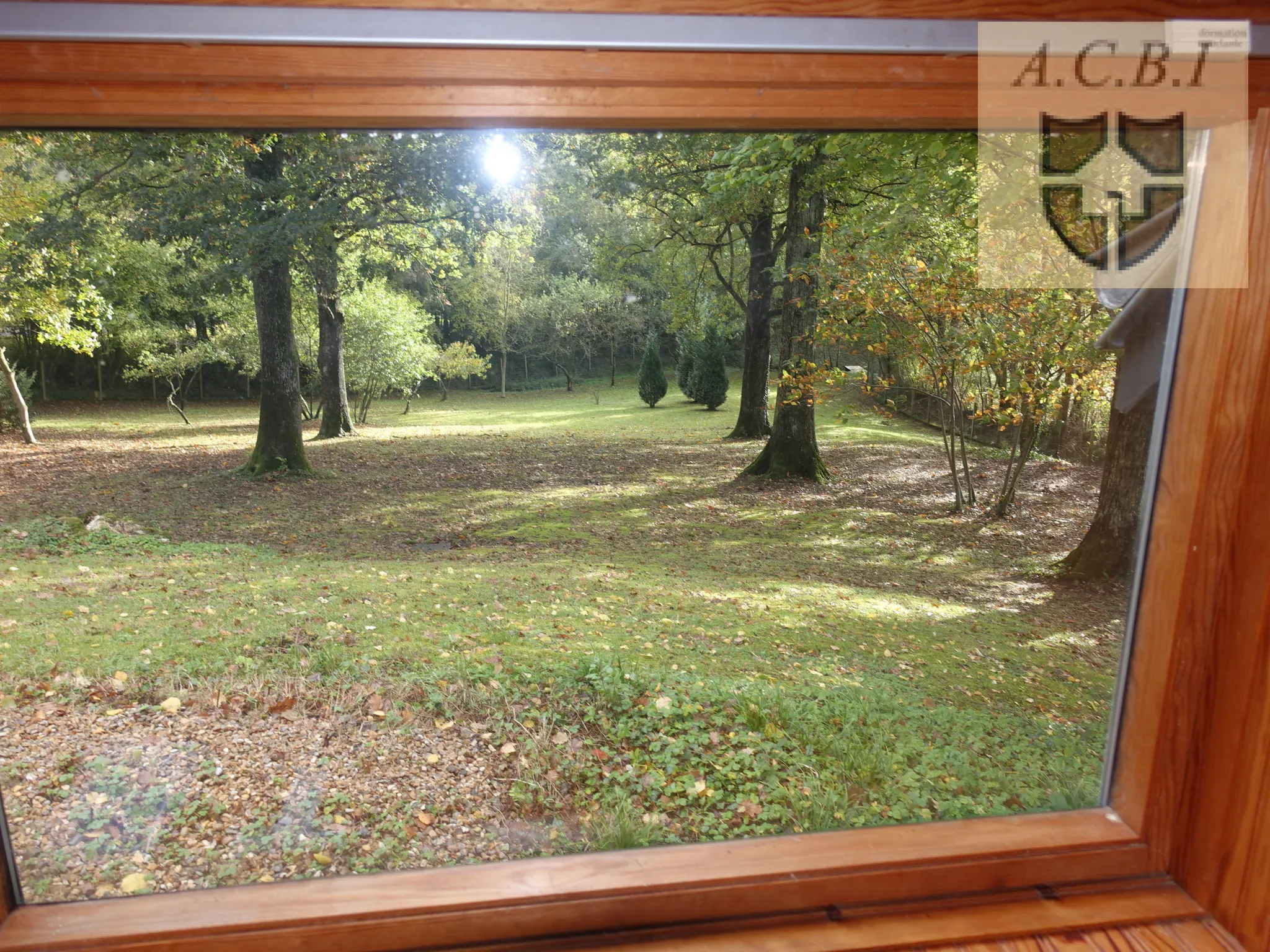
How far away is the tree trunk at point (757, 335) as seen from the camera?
3.44m

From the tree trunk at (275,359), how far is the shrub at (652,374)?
1094 millimetres

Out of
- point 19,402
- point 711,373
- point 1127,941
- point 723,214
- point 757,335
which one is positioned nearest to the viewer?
point 1127,941

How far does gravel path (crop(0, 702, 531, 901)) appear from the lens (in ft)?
3.98

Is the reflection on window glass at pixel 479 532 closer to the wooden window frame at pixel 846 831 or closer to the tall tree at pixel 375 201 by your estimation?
the tall tree at pixel 375 201

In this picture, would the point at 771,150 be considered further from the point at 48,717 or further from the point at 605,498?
the point at 48,717

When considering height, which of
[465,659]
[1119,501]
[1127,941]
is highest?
[1119,501]

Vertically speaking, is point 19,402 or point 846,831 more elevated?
point 19,402

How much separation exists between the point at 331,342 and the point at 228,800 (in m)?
1.36

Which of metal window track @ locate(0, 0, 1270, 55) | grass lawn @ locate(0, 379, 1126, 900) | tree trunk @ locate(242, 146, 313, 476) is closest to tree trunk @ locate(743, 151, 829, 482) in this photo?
grass lawn @ locate(0, 379, 1126, 900)

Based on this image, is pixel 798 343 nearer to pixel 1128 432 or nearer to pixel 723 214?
pixel 723 214

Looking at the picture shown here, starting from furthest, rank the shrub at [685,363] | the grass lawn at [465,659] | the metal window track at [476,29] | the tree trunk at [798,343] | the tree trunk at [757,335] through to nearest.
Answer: the tree trunk at [757,335], the tree trunk at [798,343], the shrub at [685,363], the grass lawn at [465,659], the metal window track at [476,29]

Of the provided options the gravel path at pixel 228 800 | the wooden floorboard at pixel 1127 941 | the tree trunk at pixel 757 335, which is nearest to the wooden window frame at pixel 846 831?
the wooden floorboard at pixel 1127 941

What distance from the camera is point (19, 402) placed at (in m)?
1.55

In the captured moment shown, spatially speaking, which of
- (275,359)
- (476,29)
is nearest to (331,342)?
(275,359)
